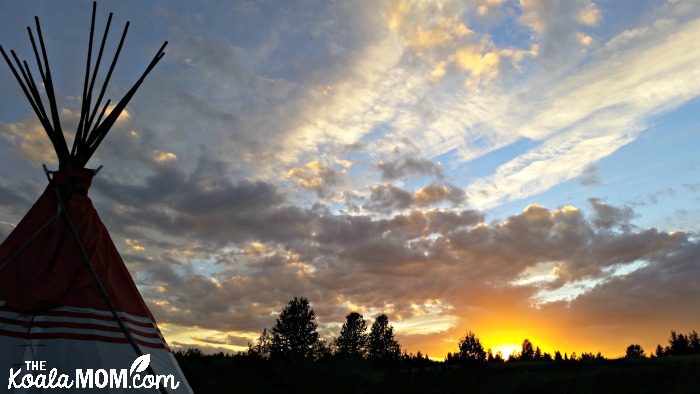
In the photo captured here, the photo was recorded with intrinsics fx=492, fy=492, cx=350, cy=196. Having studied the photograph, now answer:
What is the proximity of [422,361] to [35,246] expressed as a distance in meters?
21.1

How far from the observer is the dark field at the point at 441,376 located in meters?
18.1

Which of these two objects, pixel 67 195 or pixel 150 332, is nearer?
pixel 150 332

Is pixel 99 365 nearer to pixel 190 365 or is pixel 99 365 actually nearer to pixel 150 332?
pixel 150 332

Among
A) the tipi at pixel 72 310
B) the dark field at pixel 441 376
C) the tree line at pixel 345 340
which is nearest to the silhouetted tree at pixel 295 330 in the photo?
the tree line at pixel 345 340

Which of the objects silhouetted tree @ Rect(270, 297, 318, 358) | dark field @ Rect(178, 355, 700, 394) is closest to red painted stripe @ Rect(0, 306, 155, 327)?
dark field @ Rect(178, 355, 700, 394)

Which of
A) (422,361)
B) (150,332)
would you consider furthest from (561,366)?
(150,332)

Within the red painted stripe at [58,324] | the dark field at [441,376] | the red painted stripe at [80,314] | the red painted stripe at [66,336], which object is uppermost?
the red painted stripe at [80,314]

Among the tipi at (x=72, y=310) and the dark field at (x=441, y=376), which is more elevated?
the tipi at (x=72, y=310)

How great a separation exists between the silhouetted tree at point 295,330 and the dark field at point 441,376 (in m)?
26.3

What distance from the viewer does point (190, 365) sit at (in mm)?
22141

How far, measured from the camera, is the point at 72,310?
7.61 m

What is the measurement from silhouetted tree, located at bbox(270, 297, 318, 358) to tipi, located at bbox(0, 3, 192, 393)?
42.9 m

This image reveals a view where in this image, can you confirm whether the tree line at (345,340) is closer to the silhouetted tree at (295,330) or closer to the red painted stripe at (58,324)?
the silhouetted tree at (295,330)

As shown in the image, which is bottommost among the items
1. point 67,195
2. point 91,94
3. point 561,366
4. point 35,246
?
point 561,366
